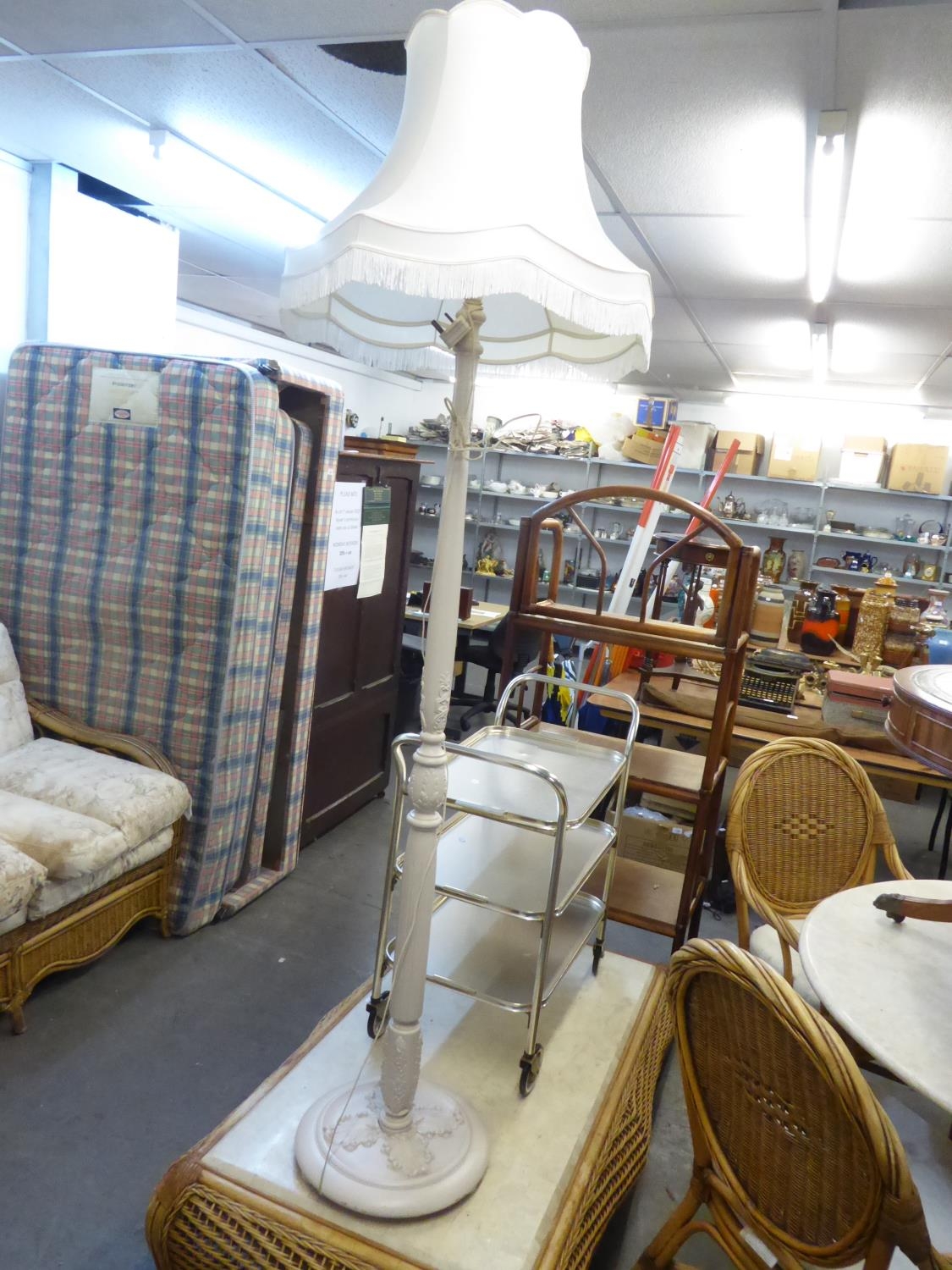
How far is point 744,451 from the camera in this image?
6848mm

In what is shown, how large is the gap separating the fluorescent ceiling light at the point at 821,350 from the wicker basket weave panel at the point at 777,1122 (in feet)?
12.4

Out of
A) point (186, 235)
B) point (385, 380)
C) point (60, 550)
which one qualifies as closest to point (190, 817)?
point (60, 550)

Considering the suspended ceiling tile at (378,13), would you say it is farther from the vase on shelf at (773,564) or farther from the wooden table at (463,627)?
the vase on shelf at (773,564)

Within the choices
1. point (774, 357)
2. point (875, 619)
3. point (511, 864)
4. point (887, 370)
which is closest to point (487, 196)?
point (511, 864)

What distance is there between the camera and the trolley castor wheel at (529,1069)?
1567 mm

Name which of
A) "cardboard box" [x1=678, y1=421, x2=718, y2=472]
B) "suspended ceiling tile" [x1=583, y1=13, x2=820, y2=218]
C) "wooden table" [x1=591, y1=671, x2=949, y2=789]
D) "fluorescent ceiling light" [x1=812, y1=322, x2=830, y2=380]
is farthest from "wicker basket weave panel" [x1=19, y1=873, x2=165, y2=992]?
"cardboard box" [x1=678, y1=421, x2=718, y2=472]

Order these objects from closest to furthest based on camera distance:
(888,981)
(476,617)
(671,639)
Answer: (888,981)
(671,639)
(476,617)

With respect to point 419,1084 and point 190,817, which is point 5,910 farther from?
point 419,1084

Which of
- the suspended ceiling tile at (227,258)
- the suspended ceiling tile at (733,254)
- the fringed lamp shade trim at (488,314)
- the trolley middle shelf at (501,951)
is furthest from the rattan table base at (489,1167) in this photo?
the suspended ceiling tile at (227,258)

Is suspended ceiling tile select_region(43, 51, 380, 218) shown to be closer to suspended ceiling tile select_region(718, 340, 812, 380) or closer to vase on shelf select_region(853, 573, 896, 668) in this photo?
suspended ceiling tile select_region(718, 340, 812, 380)

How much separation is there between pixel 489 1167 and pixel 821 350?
457 centimetres

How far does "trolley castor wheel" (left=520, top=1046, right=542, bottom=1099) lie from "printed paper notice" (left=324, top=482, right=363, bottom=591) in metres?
1.73

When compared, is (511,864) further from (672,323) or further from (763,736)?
(672,323)

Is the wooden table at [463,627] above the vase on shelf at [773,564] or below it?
below
